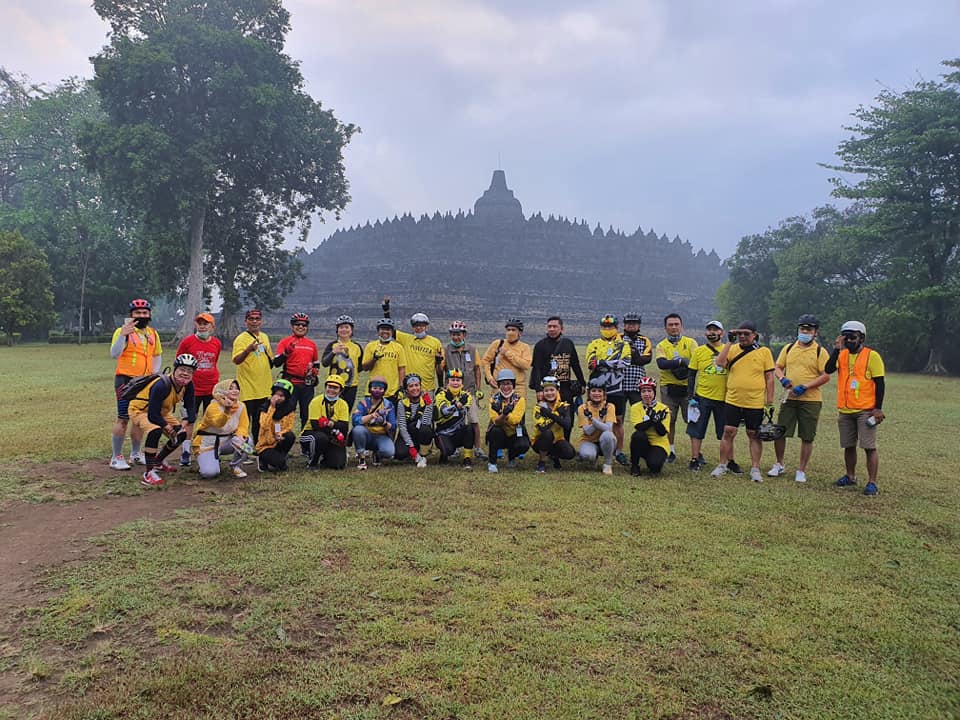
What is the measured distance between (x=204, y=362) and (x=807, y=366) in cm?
687

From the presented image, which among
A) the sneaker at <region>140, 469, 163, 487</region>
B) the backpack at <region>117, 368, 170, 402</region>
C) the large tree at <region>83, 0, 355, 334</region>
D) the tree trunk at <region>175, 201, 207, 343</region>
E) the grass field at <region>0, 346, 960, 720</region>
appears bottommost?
the grass field at <region>0, 346, 960, 720</region>

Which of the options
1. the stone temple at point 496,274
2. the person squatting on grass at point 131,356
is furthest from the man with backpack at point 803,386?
the stone temple at point 496,274

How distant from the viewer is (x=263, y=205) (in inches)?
1201

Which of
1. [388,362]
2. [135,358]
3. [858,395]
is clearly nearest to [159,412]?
[135,358]

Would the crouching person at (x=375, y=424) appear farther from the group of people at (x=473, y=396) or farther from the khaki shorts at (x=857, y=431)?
the khaki shorts at (x=857, y=431)

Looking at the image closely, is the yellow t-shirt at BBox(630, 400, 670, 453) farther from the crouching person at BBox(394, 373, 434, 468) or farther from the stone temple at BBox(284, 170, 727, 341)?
the stone temple at BBox(284, 170, 727, 341)

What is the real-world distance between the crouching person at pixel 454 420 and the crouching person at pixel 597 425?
4.37 ft

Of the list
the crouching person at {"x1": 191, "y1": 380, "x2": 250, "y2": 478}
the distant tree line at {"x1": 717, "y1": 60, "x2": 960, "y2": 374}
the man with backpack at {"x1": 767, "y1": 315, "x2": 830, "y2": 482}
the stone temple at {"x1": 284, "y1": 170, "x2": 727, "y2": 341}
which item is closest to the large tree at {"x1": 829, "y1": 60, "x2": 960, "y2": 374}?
the distant tree line at {"x1": 717, "y1": 60, "x2": 960, "y2": 374}

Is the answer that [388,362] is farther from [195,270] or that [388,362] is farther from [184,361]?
[195,270]

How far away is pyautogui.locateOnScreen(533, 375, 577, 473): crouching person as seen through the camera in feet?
21.7

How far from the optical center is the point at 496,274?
60.3m

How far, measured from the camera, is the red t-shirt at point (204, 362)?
648cm

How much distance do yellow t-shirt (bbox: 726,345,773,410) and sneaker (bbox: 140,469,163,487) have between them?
20.2 ft

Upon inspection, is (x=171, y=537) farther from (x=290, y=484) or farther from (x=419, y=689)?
(x=419, y=689)
